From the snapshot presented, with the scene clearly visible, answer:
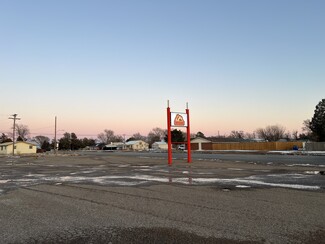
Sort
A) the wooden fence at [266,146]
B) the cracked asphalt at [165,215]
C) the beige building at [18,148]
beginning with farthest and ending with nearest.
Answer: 1. the beige building at [18,148]
2. the wooden fence at [266,146]
3. the cracked asphalt at [165,215]

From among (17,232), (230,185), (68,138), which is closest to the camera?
(17,232)

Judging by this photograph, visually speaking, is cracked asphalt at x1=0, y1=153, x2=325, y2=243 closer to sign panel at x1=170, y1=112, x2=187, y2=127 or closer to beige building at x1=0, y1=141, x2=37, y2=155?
sign panel at x1=170, y1=112, x2=187, y2=127

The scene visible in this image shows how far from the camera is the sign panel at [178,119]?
2425cm

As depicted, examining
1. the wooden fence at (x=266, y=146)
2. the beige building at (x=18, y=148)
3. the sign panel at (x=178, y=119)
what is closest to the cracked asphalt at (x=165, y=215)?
the sign panel at (x=178, y=119)

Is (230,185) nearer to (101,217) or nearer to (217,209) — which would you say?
(217,209)

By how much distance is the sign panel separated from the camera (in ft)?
79.6

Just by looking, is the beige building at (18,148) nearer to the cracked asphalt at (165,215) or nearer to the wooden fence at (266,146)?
the wooden fence at (266,146)

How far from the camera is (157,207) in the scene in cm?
759

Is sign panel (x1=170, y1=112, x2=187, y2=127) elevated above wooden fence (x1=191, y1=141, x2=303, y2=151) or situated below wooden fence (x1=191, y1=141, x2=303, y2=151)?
above

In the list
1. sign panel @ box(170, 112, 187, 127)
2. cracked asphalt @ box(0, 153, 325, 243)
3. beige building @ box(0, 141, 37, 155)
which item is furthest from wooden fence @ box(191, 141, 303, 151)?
Result: cracked asphalt @ box(0, 153, 325, 243)

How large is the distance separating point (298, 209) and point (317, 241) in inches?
89.6

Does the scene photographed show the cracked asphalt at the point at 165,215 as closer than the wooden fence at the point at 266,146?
Yes

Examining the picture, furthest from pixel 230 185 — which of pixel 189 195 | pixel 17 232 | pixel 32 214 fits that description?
pixel 17 232

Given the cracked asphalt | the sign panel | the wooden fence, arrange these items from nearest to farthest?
the cracked asphalt
the sign panel
the wooden fence
